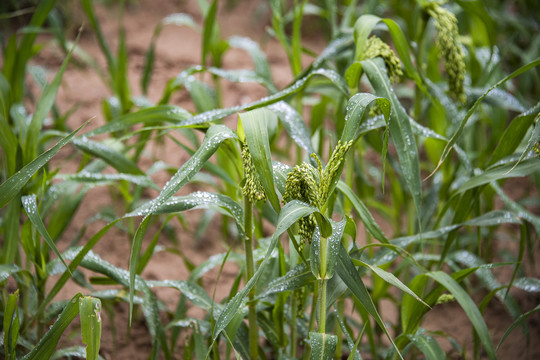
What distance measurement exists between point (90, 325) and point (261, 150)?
16.6 inches

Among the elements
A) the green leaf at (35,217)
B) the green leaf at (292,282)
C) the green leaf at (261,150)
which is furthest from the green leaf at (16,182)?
the green leaf at (292,282)

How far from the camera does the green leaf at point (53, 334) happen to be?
38.9 inches

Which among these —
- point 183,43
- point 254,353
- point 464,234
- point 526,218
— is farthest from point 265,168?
point 183,43

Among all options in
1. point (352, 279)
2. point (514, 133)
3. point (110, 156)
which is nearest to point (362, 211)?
point (352, 279)

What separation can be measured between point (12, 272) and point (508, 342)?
4.40 ft

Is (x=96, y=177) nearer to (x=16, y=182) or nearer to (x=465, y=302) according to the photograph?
(x=16, y=182)

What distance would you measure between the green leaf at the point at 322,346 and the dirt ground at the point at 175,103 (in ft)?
1.95

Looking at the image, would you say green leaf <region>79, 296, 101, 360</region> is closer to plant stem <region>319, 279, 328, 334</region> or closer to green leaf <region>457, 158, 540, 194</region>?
plant stem <region>319, 279, 328, 334</region>

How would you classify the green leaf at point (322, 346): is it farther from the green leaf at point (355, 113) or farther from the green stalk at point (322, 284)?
the green leaf at point (355, 113)

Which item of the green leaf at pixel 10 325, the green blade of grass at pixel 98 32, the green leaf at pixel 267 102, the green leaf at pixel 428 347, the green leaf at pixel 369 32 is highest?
the green blade of grass at pixel 98 32

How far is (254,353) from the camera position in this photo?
3.75 feet

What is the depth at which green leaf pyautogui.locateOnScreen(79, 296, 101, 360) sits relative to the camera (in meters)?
0.93

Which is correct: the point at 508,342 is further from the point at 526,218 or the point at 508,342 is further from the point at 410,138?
the point at 410,138

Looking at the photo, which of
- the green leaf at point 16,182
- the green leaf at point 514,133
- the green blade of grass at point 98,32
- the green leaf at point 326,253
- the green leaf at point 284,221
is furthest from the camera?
the green blade of grass at point 98,32
